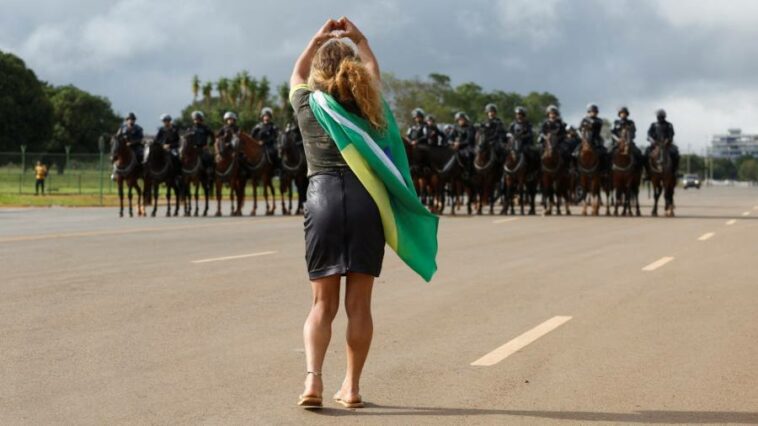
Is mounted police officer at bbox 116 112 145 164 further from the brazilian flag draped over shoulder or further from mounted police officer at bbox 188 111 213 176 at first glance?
the brazilian flag draped over shoulder

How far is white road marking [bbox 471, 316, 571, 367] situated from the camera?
878cm

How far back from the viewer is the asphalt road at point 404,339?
7.14 metres

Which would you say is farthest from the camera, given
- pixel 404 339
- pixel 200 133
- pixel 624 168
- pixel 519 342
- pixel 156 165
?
pixel 200 133

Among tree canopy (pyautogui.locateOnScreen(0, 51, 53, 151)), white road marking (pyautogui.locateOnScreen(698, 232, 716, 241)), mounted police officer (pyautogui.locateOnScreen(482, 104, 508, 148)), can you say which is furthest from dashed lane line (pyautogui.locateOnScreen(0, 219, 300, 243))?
tree canopy (pyautogui.locateOnScreen(0, 51, 53, 151))

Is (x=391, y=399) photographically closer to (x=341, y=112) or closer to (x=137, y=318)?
(x=341, y=112)

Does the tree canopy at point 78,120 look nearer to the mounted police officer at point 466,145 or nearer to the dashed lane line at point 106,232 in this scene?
the mounted police officer at point 466,145

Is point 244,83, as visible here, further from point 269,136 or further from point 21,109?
point 269,136

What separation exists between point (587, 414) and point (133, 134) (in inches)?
1094

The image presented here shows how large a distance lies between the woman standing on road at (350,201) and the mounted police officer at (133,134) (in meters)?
26.9

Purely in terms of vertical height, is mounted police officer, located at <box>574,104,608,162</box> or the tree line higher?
the tree line

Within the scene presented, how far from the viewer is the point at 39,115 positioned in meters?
96.9

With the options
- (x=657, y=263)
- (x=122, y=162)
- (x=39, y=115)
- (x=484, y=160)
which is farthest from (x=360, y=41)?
(x=39, y=115)

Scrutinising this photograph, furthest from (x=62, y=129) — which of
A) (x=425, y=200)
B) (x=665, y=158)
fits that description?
(x=665, y=158)

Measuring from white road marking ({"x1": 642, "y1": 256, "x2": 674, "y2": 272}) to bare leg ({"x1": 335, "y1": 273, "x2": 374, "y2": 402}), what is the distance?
911 centimetres
